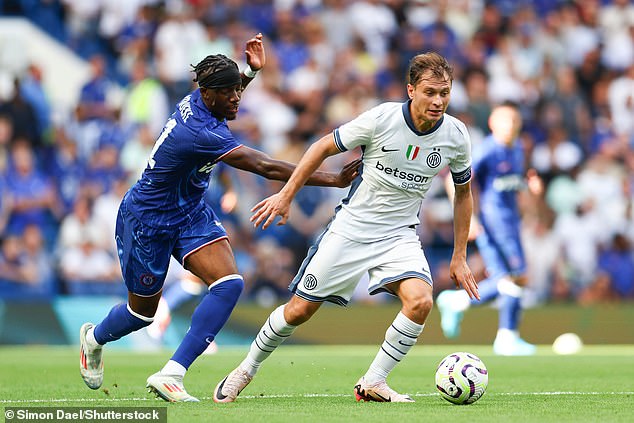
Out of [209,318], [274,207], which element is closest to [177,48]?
[209,318]

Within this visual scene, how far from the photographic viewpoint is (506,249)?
1493cm

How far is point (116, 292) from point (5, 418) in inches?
395

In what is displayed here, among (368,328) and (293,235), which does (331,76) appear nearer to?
(293,235)

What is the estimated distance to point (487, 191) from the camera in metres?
15.0

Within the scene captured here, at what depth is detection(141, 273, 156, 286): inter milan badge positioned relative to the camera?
9016 millimetres

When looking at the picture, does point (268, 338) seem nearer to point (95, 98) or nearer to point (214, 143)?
point (214, 143)

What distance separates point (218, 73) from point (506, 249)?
7.18 metres

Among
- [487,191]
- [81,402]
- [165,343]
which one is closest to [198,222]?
[81,402]

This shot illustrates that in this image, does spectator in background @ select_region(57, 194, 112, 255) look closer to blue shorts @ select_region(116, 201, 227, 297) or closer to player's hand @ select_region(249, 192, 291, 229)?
blue shorts @ select_region(116, 201, 227, 297)

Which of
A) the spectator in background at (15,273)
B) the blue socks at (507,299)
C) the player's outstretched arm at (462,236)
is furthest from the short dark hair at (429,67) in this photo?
the spectator in background at (15,273)

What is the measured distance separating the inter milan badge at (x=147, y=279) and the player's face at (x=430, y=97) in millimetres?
2319

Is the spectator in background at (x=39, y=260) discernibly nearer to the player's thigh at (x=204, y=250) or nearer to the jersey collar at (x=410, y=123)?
the player's thigh at (x=204, y=250)

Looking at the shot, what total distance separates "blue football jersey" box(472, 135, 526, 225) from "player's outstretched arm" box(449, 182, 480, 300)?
19.6 feet

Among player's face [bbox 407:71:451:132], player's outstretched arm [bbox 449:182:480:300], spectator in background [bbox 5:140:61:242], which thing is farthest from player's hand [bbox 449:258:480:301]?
spectator in background [bbox 5:140:61:242]
